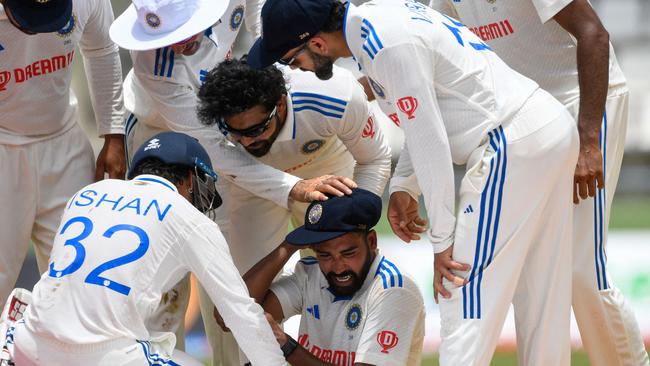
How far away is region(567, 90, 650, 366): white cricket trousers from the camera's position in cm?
531

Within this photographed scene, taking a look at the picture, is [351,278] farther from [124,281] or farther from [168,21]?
[168,21]

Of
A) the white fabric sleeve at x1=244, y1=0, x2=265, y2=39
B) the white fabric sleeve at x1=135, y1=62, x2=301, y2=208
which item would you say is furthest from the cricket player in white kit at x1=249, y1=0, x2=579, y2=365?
the white fabric sleeve at x1=244, y1=0, x2=265, y2=39

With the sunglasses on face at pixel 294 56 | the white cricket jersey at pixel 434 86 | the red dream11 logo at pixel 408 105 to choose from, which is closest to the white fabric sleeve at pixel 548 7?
the white cricket jersey at pixel 434 86

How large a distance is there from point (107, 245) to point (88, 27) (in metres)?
2.04

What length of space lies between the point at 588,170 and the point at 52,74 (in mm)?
2765

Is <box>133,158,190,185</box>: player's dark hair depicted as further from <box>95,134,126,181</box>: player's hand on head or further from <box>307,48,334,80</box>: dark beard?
<box>95,134,126,181</box>: player's hand on head

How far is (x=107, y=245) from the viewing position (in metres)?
4.62

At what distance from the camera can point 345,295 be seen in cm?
556

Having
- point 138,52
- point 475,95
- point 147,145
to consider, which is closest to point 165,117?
point 138,52

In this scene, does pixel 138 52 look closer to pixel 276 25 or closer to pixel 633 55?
pixel 276 25

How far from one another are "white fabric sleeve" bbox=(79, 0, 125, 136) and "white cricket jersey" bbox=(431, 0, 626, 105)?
6.54ft

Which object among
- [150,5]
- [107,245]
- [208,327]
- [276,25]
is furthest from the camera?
[208,327]

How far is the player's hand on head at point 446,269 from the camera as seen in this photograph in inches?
187

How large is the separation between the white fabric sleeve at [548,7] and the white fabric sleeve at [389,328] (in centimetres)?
139
